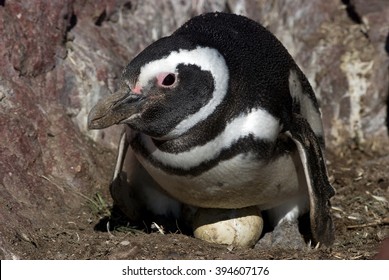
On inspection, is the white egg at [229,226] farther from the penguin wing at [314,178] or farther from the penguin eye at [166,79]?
the penguin eye at [166,79]

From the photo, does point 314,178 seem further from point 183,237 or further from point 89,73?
point 89,73

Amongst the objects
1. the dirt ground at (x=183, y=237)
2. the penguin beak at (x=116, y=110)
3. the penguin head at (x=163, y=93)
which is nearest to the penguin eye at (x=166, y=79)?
the penguin head at (x=163, y=93)

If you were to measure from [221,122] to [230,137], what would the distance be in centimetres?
8

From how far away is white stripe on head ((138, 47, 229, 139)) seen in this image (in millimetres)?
4328

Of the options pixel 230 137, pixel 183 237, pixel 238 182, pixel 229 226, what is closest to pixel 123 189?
pixel 183 237

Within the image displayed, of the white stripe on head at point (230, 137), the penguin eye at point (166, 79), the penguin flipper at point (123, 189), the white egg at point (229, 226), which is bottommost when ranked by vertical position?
the white egg at point (229, 226)

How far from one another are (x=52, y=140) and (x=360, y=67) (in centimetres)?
239

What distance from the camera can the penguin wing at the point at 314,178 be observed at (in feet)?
15.8

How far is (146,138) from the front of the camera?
4715 mm

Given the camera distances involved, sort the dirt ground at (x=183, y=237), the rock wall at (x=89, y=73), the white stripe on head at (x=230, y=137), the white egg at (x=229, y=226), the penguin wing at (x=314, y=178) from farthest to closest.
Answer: the rock wall at (x=89, y=73) → the white egg at (x=229, y=226) → the penguin wing at (x=314, y=178) → the dirt ground at (x=183, y=237) → the white stripe on head at (x=230, y=137)

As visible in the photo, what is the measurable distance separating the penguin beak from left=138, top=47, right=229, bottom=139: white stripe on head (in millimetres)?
85

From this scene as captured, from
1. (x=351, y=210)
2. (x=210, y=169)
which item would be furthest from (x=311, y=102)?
(x=210, y=169)

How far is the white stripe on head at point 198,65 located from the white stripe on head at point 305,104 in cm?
60
